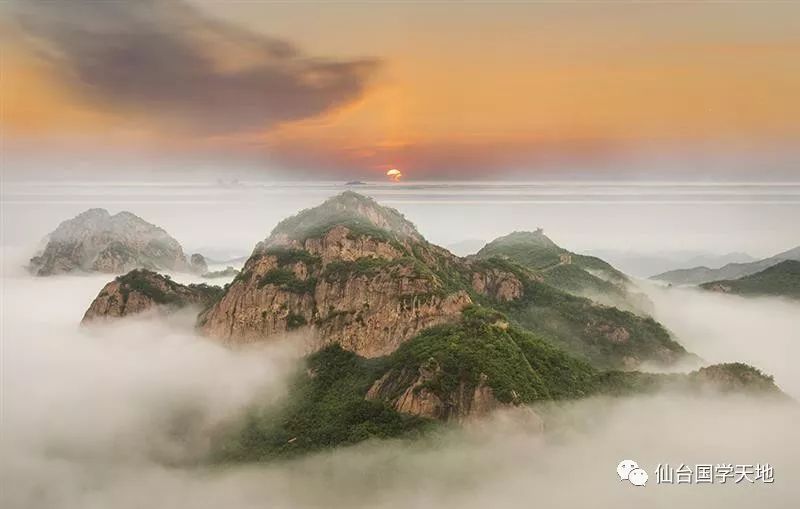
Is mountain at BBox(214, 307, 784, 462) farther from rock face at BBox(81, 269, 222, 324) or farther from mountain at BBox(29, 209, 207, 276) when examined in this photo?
mountain at BBox(29, 209, 207, 276)

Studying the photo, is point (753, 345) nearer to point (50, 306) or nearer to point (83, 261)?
point (50, 306)

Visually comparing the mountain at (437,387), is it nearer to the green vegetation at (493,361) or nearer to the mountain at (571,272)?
the green vegetation at (493,361)

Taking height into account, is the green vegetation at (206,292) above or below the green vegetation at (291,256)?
below

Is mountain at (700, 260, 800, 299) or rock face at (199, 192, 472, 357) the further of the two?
mountain at (700, 260, 800, 299)

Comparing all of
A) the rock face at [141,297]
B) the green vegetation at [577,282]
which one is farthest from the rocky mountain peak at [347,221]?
the green vegetation at [577,282]

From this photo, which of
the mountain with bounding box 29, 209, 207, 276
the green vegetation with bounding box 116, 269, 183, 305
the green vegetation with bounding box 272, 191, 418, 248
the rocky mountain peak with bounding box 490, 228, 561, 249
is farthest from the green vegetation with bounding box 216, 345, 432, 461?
the mountain with bounding box 29, 209, 207, 276

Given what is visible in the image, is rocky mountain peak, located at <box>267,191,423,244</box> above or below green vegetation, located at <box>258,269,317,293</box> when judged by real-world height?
above
